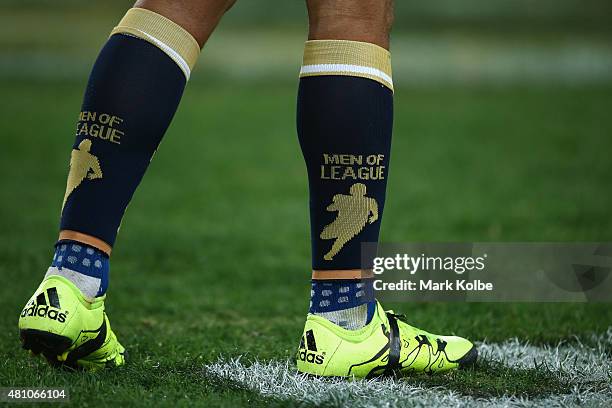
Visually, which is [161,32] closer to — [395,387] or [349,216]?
[349,216]

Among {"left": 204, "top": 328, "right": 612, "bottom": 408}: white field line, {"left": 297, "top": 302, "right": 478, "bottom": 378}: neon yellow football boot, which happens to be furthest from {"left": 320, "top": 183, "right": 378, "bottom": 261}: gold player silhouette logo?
{"left": 204, "top": 328, "right": 612, "bottom": 408}: white field line

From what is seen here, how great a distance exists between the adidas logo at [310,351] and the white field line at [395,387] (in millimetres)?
37

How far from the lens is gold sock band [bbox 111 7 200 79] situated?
1880 mm

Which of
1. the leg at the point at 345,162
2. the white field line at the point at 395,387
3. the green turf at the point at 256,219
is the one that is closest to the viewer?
the white field line at the point at 395,387

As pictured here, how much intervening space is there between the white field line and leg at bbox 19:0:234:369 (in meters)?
0.32

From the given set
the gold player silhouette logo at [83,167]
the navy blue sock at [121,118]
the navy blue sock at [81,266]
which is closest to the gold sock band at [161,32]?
the navy blue sock at [121,118]

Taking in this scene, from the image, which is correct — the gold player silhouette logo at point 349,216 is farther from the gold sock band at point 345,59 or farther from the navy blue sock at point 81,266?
the navy blue sock at point 81,266

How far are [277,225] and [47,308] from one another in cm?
284

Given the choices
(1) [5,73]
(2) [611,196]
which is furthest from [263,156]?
(1) [5,73]

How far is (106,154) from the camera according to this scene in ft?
6.05

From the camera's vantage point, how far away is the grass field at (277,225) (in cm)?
190

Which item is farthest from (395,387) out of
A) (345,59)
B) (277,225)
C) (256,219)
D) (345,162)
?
(256,219)

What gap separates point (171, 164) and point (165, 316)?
148 inches

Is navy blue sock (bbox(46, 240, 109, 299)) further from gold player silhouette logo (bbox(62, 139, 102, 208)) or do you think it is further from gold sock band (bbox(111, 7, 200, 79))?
gold sock band (bbox(111, 7, 200, 79))
